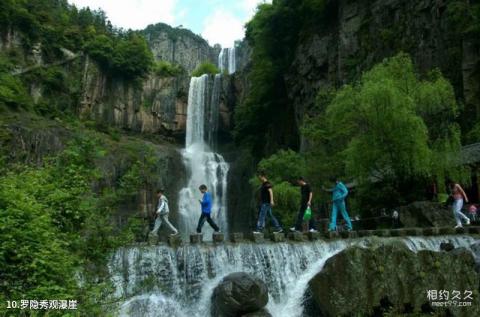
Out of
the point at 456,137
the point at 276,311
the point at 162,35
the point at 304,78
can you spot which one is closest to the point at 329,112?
the point at 456,137

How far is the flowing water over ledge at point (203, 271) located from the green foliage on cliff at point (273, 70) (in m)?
21.8

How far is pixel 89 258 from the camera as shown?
6020mm

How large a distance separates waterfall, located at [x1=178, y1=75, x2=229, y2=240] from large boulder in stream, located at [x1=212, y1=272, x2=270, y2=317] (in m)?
18.3

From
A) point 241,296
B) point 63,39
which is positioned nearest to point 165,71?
point 63,39

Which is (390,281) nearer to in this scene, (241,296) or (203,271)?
(241,296)

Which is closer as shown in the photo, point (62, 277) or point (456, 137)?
point (62, 277)

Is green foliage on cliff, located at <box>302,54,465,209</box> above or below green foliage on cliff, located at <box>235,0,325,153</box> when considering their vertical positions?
below

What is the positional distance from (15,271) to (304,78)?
26.1 metres

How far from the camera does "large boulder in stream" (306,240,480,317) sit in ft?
26.6

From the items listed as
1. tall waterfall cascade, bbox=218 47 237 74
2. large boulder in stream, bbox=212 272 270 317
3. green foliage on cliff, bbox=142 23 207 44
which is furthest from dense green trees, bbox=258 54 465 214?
green foliage on cliff, bbox=142 23 207 44

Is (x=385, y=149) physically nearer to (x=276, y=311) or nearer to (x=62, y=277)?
(x=276, y=311)

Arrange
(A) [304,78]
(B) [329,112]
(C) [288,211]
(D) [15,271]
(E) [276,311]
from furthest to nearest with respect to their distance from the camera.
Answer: (A) [304,78] → (C) [288,211] → (B) [329,112] → (E) [276,311] → (D) [15,271]

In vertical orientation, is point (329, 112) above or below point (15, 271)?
above

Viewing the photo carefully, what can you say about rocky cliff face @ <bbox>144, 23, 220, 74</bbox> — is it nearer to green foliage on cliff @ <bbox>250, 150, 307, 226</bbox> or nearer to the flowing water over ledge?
green foliage on cliff @ <bbox>250, 150, 307, 226</bbox>
